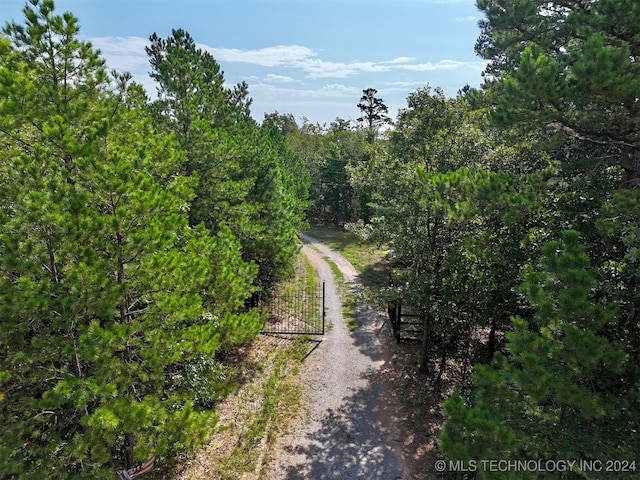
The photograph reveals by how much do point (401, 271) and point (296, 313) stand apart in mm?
7476

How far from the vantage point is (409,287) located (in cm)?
998

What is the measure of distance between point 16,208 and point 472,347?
452 inches

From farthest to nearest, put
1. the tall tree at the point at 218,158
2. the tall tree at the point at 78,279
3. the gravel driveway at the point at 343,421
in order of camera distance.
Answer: the tall tree at the point at 218,158 < the gravel driveway at the point at 343,421 < the tall tree at the point at 78,279

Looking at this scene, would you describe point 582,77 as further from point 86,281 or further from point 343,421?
point 343,421

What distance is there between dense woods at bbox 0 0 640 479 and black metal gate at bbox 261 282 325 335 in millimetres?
5530

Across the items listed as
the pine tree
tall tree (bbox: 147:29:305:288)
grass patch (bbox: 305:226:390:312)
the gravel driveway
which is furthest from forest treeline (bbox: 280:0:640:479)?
tall tree (bbox: 147:29:305:288)

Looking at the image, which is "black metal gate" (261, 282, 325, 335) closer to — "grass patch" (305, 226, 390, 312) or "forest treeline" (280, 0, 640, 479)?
"grass patch" (305, 226, 390, 312)

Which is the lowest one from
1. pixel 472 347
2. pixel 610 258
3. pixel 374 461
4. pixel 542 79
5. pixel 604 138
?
pixel 374 461

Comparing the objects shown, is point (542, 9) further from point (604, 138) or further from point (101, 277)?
point (101, 277)

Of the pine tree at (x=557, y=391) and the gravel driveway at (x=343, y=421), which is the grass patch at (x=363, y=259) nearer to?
the gravel driveway at (x=343, y=421)

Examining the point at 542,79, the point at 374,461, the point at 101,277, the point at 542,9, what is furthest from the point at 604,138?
the point at 101,277

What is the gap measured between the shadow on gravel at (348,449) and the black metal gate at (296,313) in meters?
4.79

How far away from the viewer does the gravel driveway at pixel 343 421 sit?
26.8ft

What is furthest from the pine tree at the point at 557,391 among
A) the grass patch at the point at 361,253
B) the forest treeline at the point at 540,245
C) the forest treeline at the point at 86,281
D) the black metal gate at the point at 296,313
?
the black metal gate at the point at 296,313
